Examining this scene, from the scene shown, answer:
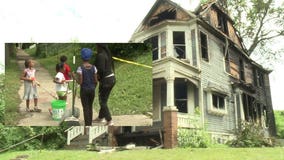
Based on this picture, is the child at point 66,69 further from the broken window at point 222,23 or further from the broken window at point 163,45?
the broken window at point 222,23

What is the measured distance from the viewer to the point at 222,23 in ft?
36.1

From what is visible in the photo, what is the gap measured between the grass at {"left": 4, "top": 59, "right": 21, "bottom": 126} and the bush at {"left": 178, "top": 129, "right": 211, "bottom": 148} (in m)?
4.11

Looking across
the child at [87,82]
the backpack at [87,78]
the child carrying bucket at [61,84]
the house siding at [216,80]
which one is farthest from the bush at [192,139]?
the child carrying bucket at [61,84]

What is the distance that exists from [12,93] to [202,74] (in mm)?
4812

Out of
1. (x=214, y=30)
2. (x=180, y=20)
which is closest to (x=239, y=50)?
(x=214, y=30)

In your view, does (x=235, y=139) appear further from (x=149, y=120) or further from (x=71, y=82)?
(x=71, y=82)

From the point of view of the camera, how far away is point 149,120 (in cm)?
1054

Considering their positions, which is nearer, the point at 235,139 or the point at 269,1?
the point at 235,139

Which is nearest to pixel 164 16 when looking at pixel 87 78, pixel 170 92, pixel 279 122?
pixel 170 92

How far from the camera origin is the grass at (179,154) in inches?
354

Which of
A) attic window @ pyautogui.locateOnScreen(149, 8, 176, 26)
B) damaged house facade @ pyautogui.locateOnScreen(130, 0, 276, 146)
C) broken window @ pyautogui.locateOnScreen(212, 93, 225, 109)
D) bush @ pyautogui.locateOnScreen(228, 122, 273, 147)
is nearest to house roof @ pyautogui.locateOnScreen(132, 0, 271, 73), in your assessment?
damaged house facade @ pyautogui.locateOnScreen(130, 0, 276, 146)

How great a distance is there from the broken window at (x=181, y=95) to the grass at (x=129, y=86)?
68 centimetres

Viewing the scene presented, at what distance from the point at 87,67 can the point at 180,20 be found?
251 centimetres

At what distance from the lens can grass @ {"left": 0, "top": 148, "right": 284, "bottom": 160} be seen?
8993 millimetres
